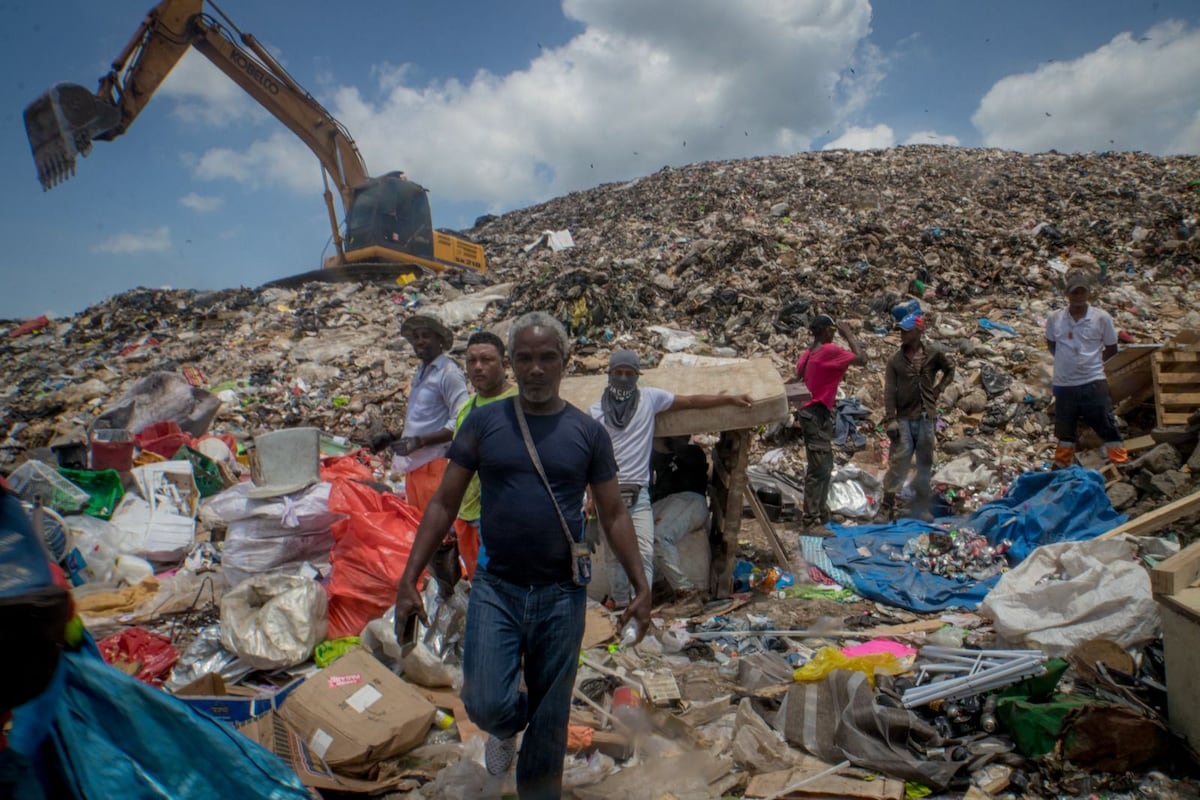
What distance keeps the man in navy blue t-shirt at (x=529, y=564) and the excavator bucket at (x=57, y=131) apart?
10001 mm

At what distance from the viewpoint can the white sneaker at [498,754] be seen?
7.29ft

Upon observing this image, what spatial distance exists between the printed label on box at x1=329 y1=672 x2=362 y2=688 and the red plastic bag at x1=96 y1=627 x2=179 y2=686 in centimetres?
101

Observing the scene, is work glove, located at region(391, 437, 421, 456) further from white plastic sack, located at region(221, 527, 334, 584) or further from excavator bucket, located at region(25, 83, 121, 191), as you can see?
excavator bucket, located at region(25, 83, 121, 191)

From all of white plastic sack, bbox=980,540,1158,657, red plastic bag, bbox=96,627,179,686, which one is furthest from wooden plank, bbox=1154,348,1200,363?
red plastic bag, bbox=96,627,179,686

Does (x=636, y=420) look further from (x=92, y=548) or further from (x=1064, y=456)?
A: (x=1064, y=456)

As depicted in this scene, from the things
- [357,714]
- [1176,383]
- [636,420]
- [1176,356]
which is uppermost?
[636,420]

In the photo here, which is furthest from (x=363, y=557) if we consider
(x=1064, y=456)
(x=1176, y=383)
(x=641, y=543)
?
(x=1176, y=383)

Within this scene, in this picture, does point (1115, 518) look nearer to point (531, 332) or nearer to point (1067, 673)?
point (1067, 673)

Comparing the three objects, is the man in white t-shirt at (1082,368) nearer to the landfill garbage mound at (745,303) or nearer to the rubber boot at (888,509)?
the landfill garbage mound at (745,303)

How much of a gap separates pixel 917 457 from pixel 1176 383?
7.93ft

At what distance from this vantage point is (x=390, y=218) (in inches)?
569

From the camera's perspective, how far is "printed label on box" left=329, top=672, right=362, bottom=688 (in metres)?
2.85

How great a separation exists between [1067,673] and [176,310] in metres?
15.3

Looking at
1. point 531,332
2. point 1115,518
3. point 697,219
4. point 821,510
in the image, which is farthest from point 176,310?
point 1115,518
